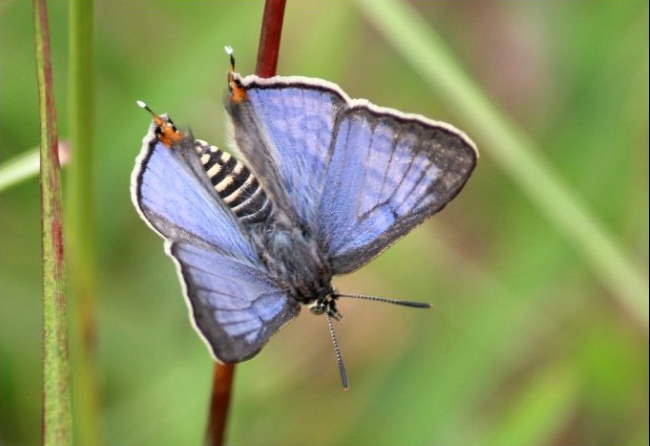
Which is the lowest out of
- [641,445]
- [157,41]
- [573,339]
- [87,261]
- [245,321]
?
[641,445]

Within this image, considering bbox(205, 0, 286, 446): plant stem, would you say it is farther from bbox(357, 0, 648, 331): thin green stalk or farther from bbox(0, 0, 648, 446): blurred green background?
bbox(0, 0, 648, 446): blurred green background

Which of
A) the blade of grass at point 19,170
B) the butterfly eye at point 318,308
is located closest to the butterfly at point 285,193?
the butterfly eye at point 318,308

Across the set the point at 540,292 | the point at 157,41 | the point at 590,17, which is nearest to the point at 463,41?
the point at 590,17

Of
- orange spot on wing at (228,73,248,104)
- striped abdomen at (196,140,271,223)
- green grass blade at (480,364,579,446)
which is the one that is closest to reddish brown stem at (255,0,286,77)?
orange spot on wing at (228,73,248,104)

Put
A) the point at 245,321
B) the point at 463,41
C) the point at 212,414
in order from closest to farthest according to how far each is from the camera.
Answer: the point at 212,414 < the point at 245,321 < the point at 463,41

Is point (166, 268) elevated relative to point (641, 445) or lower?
elevated

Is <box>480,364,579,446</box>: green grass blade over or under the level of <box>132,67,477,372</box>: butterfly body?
under

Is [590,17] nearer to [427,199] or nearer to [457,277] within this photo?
[457,277]

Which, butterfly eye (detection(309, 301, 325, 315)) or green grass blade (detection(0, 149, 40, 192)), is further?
butterfly eye (detection(309, 301, 325, 315))

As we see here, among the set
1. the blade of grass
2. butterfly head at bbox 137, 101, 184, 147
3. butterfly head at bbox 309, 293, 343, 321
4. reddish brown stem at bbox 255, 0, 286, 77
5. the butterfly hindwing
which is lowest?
butterfly head at bbox 309, 293, 343, 321
